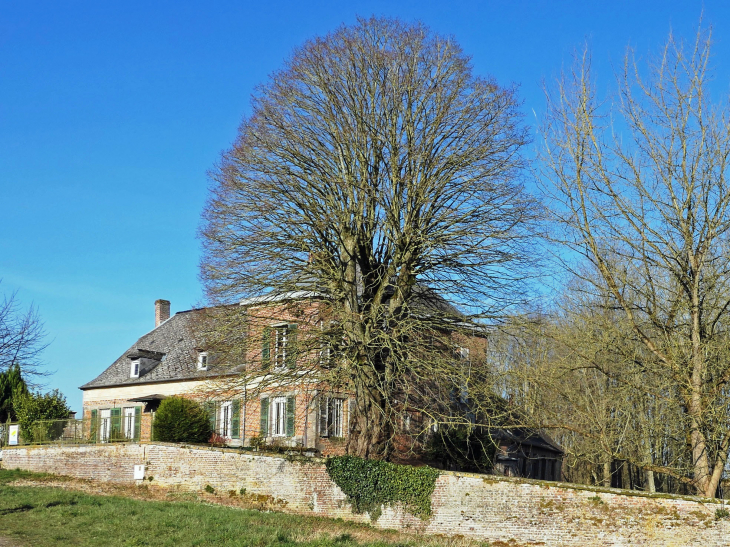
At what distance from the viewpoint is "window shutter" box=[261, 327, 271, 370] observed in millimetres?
20672

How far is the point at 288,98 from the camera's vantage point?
21688 millimetres

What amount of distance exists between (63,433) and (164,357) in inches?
374

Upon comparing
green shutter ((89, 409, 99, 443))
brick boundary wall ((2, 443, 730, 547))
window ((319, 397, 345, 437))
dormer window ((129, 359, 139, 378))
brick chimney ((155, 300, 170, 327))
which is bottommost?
brick boundary wall ((2, 443, 730, 547))

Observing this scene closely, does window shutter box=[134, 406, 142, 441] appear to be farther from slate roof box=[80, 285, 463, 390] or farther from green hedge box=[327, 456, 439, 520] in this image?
green hedge box=[327, 456, 439, 520]

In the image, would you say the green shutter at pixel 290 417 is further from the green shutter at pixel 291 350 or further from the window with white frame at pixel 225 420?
the green shutter at pixel 291 350

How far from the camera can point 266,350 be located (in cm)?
2155

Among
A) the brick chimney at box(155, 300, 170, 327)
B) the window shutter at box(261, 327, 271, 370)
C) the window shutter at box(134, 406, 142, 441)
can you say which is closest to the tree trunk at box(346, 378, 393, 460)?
the window shutter at box(261, 327, 271, 370)

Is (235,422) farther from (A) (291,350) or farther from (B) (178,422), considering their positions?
(A) (291,350)

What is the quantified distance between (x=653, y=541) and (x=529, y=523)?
257 centimetres

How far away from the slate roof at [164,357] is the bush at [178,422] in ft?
19.8

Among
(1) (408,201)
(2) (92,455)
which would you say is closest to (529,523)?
(1) (408,201)

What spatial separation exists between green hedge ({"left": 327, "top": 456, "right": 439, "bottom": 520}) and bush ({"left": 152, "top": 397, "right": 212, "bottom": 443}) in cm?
738

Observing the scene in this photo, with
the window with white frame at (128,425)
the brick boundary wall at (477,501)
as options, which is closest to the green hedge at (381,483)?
the brick boundary wall at (477,501)

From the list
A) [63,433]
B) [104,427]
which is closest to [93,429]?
[63,433]
